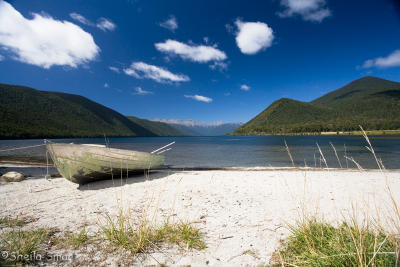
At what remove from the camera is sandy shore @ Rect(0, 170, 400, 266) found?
2.76 metres

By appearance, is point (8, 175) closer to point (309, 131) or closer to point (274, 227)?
point (274, 227)

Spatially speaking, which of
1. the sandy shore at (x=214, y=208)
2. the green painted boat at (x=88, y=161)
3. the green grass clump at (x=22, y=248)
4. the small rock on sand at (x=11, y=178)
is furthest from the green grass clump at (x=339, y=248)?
the small rock on sand at (x=11, y=178)

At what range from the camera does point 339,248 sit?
2006 mm

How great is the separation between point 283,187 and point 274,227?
3721 mm

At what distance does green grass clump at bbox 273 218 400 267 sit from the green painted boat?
5.57 meters

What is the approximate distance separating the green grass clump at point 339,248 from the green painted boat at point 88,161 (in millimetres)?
5572

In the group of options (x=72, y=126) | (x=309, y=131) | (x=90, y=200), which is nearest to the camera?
(x=90, y=200)

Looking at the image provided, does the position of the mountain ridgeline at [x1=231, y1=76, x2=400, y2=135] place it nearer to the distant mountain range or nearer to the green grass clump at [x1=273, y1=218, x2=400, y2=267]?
the green grass clump at [x1=273, y1=218, x2=400, y2=267]

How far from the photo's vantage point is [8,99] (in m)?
Result: 112

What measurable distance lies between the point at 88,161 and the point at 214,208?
5629mm

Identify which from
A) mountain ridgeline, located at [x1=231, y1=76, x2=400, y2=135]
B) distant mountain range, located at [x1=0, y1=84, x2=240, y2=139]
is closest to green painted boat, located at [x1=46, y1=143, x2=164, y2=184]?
distant mountain range, located at [x1=0, y1=84, x2=240, y2=139]

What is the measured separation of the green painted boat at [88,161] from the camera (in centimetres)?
669

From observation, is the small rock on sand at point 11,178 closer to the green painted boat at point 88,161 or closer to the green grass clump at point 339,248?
the green painted boat at point 88,161

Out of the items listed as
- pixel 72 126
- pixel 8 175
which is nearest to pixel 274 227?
pixel 8 175
